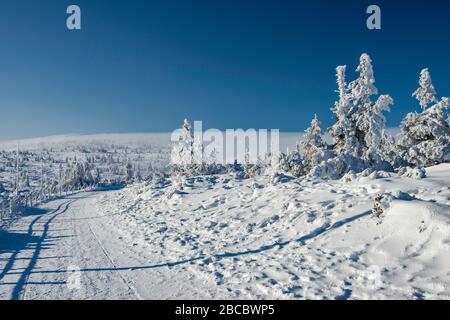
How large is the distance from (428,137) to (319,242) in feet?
64.6

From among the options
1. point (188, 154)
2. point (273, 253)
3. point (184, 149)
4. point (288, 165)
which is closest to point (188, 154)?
point (188, 154)

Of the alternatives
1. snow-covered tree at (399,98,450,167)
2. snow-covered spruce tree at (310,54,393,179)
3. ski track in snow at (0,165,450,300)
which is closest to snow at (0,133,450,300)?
ski track in snow at (0,165,450,300)

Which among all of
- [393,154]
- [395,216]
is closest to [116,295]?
[395,216]

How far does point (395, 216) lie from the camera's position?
10.6 meters

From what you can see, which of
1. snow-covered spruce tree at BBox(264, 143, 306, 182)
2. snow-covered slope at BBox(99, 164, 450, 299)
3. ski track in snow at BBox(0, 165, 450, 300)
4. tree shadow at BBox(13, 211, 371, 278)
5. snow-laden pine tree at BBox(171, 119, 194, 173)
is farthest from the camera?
snow-laden pine tree at BBox(171, 119, 194, 173)

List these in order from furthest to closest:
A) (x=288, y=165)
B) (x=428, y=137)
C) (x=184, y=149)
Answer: (x=184, y=149) < (x=288, y=165) < (x=428, y=137)

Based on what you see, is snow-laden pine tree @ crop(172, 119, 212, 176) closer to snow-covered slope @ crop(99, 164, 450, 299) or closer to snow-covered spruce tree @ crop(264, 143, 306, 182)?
snow-covered spruce tree @ crop(264, 143, 306, 182)

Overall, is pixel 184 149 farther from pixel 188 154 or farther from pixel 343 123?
pixel 343 123

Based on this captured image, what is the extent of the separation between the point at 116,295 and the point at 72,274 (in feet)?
8.76

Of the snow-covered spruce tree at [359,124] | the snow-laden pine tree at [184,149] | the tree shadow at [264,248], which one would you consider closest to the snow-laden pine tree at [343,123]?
the snow-covered spruce tree at [359,124]

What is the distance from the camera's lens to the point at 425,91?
86.1ft

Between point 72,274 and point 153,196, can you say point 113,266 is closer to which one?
point 72,274

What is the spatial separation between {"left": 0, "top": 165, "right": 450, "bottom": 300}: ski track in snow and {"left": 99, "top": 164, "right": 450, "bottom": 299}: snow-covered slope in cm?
4

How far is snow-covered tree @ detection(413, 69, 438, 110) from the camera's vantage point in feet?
85.7
